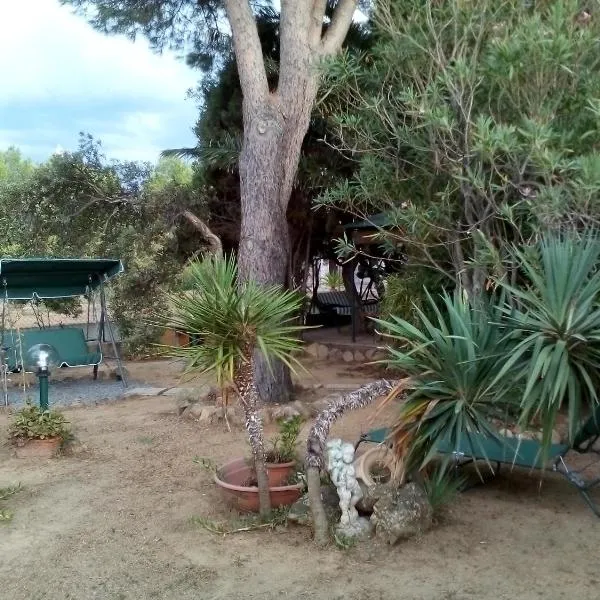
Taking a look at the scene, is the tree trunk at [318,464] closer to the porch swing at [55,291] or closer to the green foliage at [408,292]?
the green foliage at [408,292]

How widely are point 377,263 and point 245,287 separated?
10.5 meters

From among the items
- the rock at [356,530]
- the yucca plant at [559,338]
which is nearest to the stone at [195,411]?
the rock at [356,530]

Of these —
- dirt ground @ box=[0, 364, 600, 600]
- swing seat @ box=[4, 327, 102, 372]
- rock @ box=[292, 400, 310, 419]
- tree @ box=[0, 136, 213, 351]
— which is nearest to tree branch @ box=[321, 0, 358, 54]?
tree @ box=[0, 136, 213, 351]

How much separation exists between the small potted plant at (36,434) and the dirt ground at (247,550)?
466mm

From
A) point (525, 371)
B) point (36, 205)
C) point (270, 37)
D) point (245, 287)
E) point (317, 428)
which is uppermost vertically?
point (270, 37)

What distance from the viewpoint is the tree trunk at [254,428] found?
4762 millimetres

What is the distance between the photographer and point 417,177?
22.7 ft

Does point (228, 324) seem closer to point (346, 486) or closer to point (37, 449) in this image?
point (346, 486)

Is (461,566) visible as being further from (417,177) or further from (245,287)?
(417,177)

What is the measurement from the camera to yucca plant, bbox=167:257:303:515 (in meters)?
4.48

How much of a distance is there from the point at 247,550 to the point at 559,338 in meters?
2.21

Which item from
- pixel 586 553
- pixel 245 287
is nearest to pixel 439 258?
pixel 245 287

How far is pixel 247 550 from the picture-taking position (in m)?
4.41

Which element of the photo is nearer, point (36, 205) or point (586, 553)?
point (586, 553)
